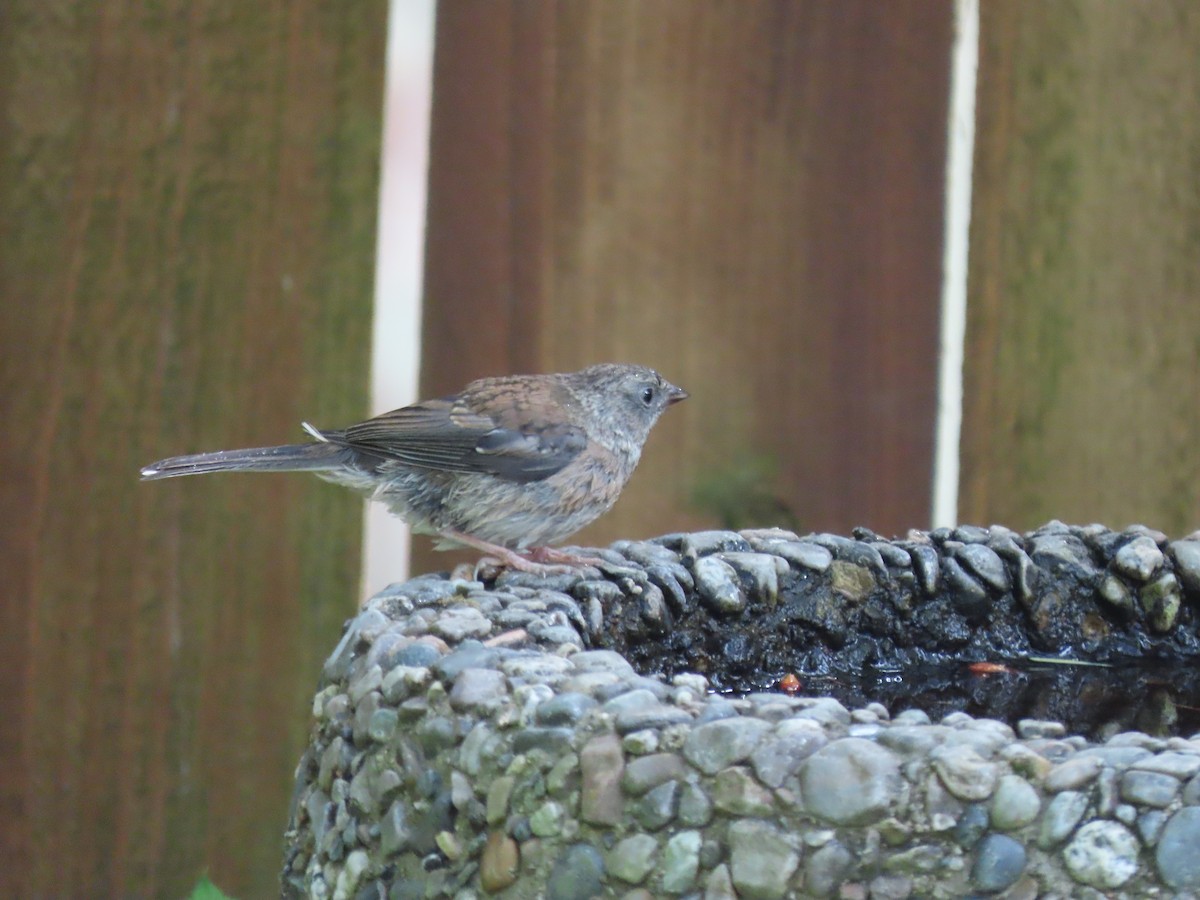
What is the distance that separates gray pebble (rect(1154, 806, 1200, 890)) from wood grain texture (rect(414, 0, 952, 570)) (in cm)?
187

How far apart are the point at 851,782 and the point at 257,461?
161 cm

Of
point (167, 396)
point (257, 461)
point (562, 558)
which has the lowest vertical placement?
point (562, 558)

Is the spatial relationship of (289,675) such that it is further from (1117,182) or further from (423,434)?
(1117,182)

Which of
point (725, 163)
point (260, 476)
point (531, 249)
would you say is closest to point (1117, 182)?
point (725, 163)

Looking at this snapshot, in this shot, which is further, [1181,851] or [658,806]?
[658,806]

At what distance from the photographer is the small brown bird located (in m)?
2.80

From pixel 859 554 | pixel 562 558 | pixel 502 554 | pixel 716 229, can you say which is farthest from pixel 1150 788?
pixel 716 229

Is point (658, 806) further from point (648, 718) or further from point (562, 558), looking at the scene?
point (562, 558)

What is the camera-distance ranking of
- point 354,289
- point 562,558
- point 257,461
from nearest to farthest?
1. point 562,558
2. point 257,461
3. point 354,289


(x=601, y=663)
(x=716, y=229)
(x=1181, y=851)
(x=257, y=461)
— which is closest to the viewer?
(x=1181, y=851)

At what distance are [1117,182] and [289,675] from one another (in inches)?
82.0

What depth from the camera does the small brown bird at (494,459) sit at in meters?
2.80

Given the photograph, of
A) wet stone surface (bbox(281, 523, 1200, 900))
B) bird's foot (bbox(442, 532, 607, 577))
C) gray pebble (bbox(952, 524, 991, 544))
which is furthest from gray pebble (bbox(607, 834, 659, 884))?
gray pebble (bbox(952, 524, 991, 544))

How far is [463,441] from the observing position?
2838 mm
